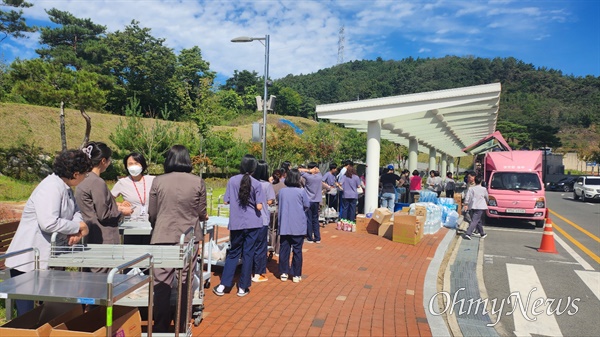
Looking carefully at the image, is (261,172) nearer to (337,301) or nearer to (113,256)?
(337,301)

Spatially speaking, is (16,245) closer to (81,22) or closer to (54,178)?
(54,178)

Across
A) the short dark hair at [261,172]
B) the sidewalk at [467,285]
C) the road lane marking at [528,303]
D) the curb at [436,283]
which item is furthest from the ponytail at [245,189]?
the road lane marking at [528,303]

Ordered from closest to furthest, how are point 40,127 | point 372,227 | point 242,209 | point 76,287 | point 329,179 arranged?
point 76,287 < point 242,209 < point 372,227 < point 329,179 < point 40,127

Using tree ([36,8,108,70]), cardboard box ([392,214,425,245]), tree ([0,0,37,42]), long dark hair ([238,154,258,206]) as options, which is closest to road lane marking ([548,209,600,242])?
cardboard box ([392,214,425,245])

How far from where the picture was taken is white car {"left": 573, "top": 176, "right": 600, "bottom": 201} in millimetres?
22234

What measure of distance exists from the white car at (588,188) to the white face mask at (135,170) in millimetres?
25409

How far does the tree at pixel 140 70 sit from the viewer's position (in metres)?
45.6

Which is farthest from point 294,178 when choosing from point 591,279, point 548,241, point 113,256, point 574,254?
point 574,254

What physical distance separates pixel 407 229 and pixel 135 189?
6058 millimetres

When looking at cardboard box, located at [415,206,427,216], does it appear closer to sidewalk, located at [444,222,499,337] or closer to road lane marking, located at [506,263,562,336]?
sidewalk, located at [444,222,499,337]

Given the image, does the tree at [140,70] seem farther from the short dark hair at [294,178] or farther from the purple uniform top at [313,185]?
the short dark hair at [294,178]

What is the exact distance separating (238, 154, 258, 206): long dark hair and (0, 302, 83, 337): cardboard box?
93.4 inches

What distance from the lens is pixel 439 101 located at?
10.5 metres

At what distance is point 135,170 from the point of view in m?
4.79
